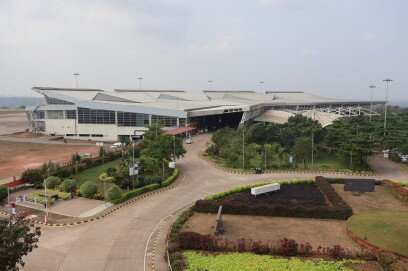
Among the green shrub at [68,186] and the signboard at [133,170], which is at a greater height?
the signboard at [133,170]

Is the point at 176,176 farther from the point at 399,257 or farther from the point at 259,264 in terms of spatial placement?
the point at 399,257

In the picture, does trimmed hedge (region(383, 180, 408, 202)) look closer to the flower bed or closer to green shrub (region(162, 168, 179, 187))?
green shrub (region(162, 168, 179, 187))

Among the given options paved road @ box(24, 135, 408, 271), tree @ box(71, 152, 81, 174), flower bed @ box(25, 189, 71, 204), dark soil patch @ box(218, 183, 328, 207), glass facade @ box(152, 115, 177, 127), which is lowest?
paved road @ box(24, 135, 408, 271)

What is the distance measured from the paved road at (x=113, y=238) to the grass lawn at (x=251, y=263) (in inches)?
102

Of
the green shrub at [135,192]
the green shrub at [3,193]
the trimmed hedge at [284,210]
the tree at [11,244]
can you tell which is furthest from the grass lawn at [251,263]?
the green shrub at [3,193]

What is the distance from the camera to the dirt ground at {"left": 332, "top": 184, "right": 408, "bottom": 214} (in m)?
32.4

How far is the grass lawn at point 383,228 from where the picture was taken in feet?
78.7

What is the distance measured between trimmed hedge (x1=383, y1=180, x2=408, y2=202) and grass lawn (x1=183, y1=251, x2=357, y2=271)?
16299 millimetres

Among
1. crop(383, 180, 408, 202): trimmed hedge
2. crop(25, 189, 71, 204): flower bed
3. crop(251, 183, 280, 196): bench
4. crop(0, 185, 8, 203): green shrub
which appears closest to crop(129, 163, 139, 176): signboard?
crop(25, 189, 71, 204): flower bed

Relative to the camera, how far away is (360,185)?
37.4 meters

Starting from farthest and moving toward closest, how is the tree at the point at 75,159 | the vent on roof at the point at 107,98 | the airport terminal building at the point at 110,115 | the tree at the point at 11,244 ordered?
the vent on roof at the point at 107,98 → the airport terminal building at the point at 110,115 → the tree at the point at 75,159 → the tree at the point at 11,244

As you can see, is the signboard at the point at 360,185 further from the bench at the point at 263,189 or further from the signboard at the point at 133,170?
the signboard at the point at 133,170

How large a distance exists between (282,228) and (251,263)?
269 inches

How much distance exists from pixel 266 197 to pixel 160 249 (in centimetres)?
1350
